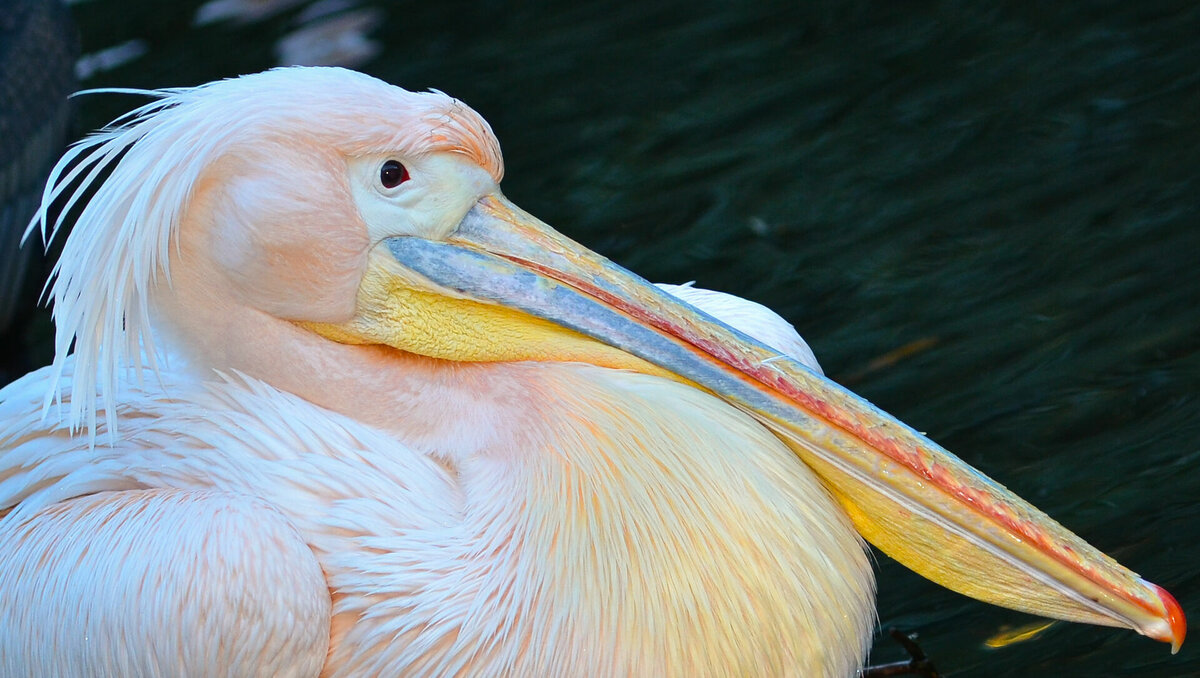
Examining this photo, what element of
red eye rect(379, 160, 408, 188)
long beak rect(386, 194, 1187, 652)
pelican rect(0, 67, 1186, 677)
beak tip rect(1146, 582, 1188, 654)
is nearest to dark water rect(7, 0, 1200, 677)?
beak tip rect(1146, 582, 1188, 654)

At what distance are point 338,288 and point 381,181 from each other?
198mm

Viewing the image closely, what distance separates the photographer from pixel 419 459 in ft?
9.07

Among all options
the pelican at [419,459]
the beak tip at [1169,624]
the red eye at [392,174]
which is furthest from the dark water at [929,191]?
the red eye at [392,174]

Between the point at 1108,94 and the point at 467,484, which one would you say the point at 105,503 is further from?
the point at 1108,94

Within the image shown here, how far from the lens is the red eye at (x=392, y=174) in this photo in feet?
8.75

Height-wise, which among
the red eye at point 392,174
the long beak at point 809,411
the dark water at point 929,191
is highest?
the red eye at point 392,174

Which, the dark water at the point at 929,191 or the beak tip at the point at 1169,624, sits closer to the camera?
the beak tip at the point at 1169,624

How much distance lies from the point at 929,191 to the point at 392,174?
3.25m

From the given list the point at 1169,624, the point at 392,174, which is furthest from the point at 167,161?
the point at 1169,624

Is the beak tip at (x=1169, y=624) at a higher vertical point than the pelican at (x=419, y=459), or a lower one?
lower

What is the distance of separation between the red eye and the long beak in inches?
3.9

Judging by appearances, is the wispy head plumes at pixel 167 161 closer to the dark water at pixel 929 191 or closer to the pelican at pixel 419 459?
the pelican at pixel 419 459

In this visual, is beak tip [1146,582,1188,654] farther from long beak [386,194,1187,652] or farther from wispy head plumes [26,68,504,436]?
wispy head plumes [26,68,504,436]

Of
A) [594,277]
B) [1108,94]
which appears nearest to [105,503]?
[594,277]
